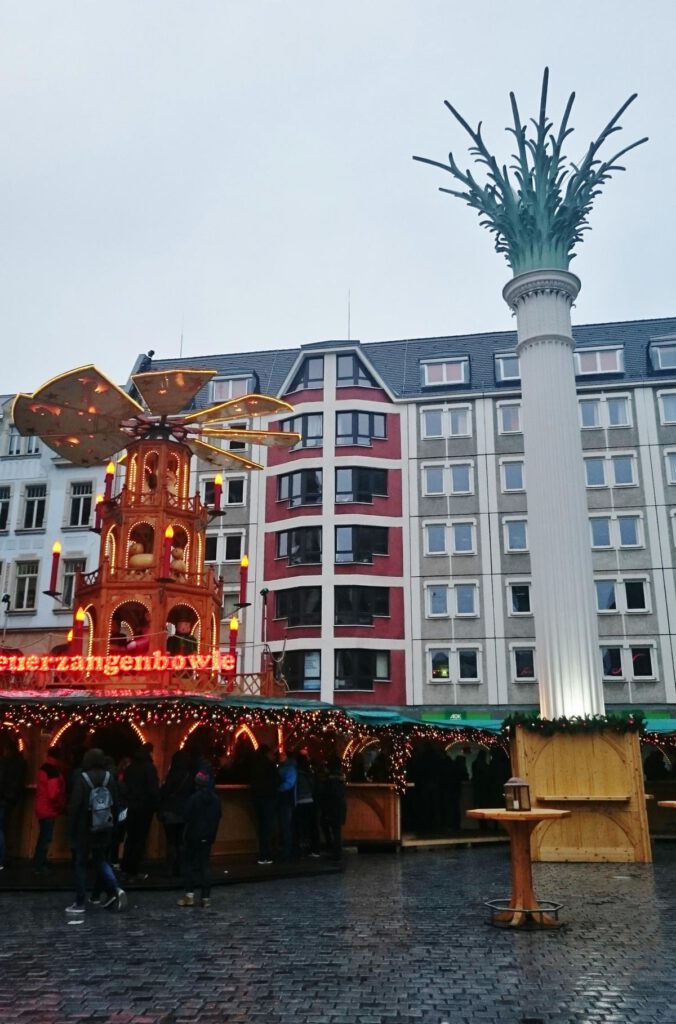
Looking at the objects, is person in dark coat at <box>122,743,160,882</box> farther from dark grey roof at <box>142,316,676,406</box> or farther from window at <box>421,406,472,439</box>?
dark grey roof at <box>142,316,676,406</box>

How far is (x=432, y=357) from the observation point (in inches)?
1876

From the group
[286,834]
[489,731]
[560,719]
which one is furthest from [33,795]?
[489,731]

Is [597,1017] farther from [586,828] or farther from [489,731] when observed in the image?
[489,731]

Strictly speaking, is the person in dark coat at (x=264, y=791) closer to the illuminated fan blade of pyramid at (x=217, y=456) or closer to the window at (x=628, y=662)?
the illuminated fan blade of pyramid at (x=217, y=456)

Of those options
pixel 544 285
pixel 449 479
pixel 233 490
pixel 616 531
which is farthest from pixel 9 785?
pixel 616 531

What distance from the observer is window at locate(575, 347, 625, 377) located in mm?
45562

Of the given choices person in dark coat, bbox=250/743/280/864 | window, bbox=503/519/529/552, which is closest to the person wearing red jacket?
person in dark coat, bbox=250/743/280/864

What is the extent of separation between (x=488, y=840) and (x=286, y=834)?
8561 millimetres

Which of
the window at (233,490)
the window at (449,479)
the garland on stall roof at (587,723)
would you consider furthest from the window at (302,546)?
the garland on stall roof at (587,723)

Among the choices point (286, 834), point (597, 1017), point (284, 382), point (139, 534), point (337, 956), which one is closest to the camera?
point (597, 1017)

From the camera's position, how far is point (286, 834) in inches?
719

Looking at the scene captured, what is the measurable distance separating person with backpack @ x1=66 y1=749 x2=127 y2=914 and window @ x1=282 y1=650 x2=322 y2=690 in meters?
29.3

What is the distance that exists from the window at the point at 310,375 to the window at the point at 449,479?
7073mm

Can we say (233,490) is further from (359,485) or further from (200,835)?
(200,835)
